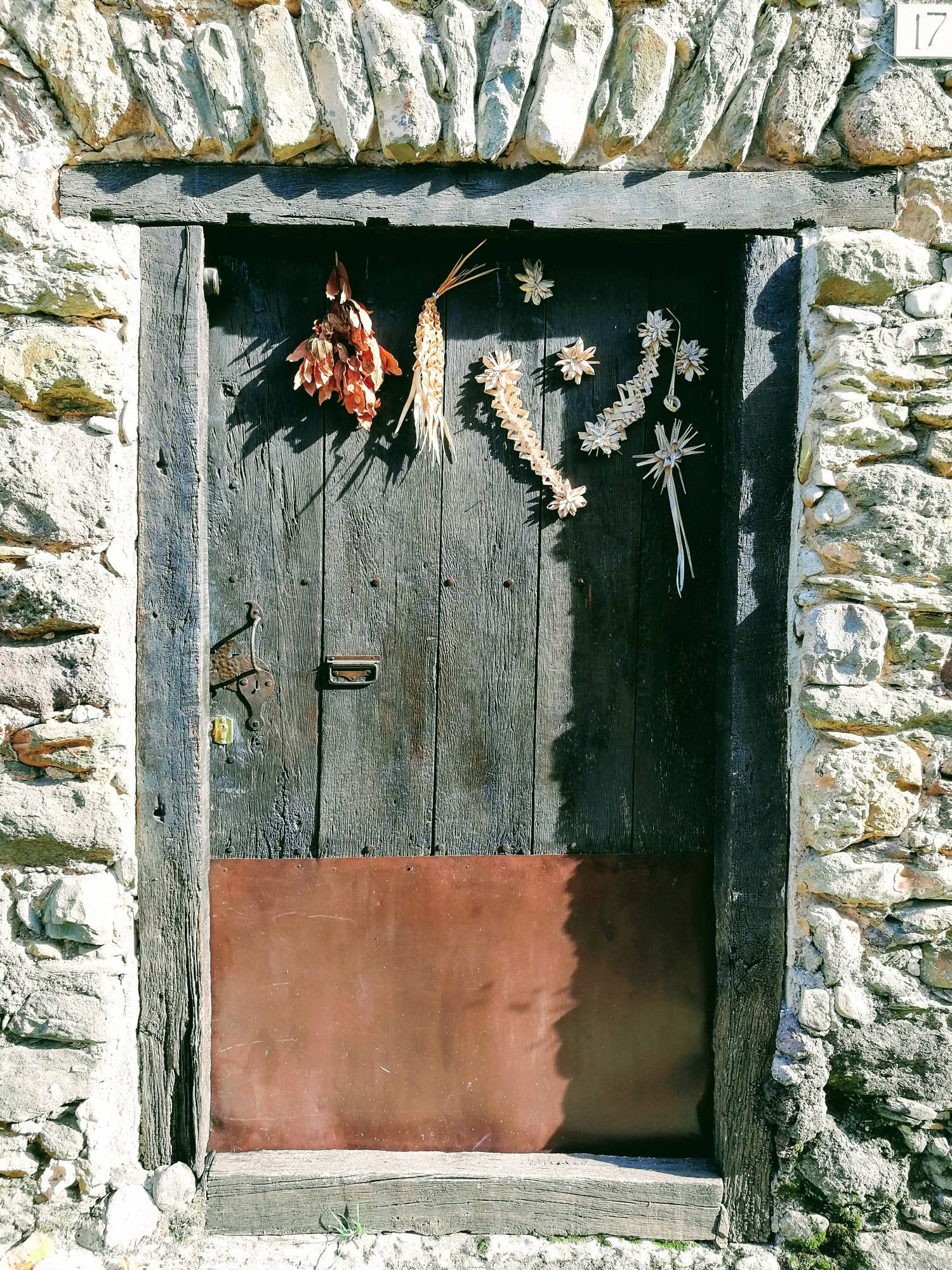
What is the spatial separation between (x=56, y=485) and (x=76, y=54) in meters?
0.89

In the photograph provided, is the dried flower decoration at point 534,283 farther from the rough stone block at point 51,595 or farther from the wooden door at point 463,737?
the rough stone block at point 51,595

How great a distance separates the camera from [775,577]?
1829mm

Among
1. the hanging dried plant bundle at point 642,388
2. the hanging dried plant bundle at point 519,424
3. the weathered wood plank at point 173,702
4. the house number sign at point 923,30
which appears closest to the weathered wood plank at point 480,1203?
the weathered wood plank at point 173,702

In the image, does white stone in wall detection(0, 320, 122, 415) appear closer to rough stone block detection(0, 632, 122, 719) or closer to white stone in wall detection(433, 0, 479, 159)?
rough stone block detection(0, 632, 122, 719)

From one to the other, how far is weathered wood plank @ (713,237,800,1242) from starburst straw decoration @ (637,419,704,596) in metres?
0.11

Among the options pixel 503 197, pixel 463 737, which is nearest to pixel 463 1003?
pixel 463 737

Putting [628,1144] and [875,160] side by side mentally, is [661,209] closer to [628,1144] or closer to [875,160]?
[875,160]

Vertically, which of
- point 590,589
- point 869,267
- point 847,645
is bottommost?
point 847,645

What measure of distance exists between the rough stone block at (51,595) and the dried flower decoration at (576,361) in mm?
1147

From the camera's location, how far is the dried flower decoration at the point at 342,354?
1.85m

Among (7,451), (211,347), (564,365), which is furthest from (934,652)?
(7,451)

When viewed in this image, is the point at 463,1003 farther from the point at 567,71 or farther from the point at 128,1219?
the point at 567,71

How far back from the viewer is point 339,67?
5.43 ft

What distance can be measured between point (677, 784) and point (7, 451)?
170 centimetres
